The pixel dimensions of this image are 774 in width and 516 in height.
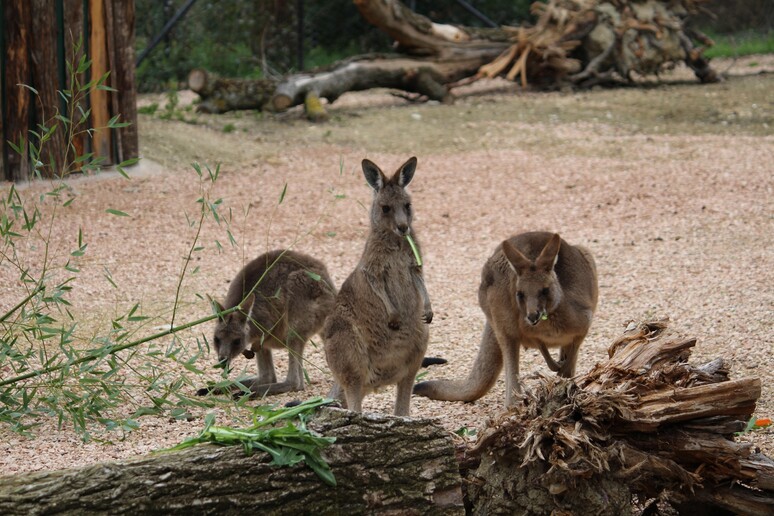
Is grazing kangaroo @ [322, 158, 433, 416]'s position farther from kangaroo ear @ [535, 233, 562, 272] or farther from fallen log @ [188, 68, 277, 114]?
fallen log @ [188, 68, 277, 114]

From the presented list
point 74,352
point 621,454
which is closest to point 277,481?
point 621,454

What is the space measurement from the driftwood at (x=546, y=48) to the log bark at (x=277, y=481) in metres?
10.5

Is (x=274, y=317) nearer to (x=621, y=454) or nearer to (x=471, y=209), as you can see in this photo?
(x=621, y=454)

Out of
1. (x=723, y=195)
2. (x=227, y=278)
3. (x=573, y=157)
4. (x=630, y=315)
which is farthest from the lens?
(x=573, y=157)

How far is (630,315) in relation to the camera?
643 cm

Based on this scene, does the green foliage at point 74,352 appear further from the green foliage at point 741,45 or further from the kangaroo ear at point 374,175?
the green foliage at point 741,45

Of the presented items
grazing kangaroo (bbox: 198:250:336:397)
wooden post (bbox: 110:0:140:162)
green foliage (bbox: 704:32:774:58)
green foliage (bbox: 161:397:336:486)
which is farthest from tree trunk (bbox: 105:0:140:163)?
green foliage (bbox: 704:32:774:58)

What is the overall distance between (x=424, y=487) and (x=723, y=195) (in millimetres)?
6480

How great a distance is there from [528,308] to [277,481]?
190 cm

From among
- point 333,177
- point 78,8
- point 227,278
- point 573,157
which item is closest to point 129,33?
point 78,8

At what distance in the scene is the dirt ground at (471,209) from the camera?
19.3 feet

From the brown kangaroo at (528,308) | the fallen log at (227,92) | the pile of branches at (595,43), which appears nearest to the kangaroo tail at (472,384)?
the brown kangaroo at (528,308)

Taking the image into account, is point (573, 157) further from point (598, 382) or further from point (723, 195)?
point (598, 382)

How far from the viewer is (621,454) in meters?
3.47
